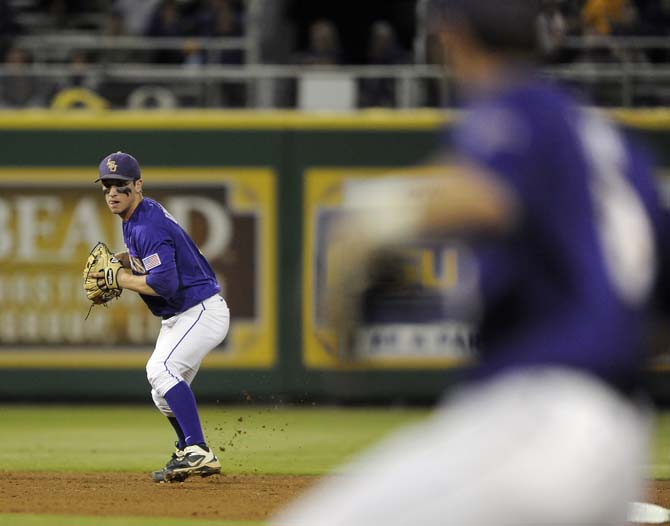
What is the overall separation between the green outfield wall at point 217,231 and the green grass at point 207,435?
0.36 metres

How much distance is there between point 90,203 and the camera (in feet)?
43.1

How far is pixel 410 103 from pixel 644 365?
1056cm

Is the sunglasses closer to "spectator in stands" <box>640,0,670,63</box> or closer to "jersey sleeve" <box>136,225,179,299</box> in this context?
"jersey sleeve" <box>136,225,179,299</box>

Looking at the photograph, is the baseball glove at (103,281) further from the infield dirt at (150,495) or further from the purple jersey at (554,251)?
the purple jersey at (554,251)

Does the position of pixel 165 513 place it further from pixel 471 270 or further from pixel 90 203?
pixel 90 203

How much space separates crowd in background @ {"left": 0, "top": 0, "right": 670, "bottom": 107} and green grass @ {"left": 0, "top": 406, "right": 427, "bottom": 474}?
3097 millimetres

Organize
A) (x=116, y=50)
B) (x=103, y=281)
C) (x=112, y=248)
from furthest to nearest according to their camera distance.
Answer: (x=116, y=50)
(x=112, y=248)
(x=103, y=281)

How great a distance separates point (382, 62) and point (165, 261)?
20.9ft

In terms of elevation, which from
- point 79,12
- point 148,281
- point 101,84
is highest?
point 79,12

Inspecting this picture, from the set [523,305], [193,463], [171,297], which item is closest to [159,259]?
[171,297]

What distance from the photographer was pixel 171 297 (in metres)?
8.09

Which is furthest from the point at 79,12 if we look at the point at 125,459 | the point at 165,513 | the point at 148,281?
the point at 165,513

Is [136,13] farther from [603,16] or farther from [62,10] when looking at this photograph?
[603,16]

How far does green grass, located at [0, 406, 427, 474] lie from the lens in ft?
31.9
